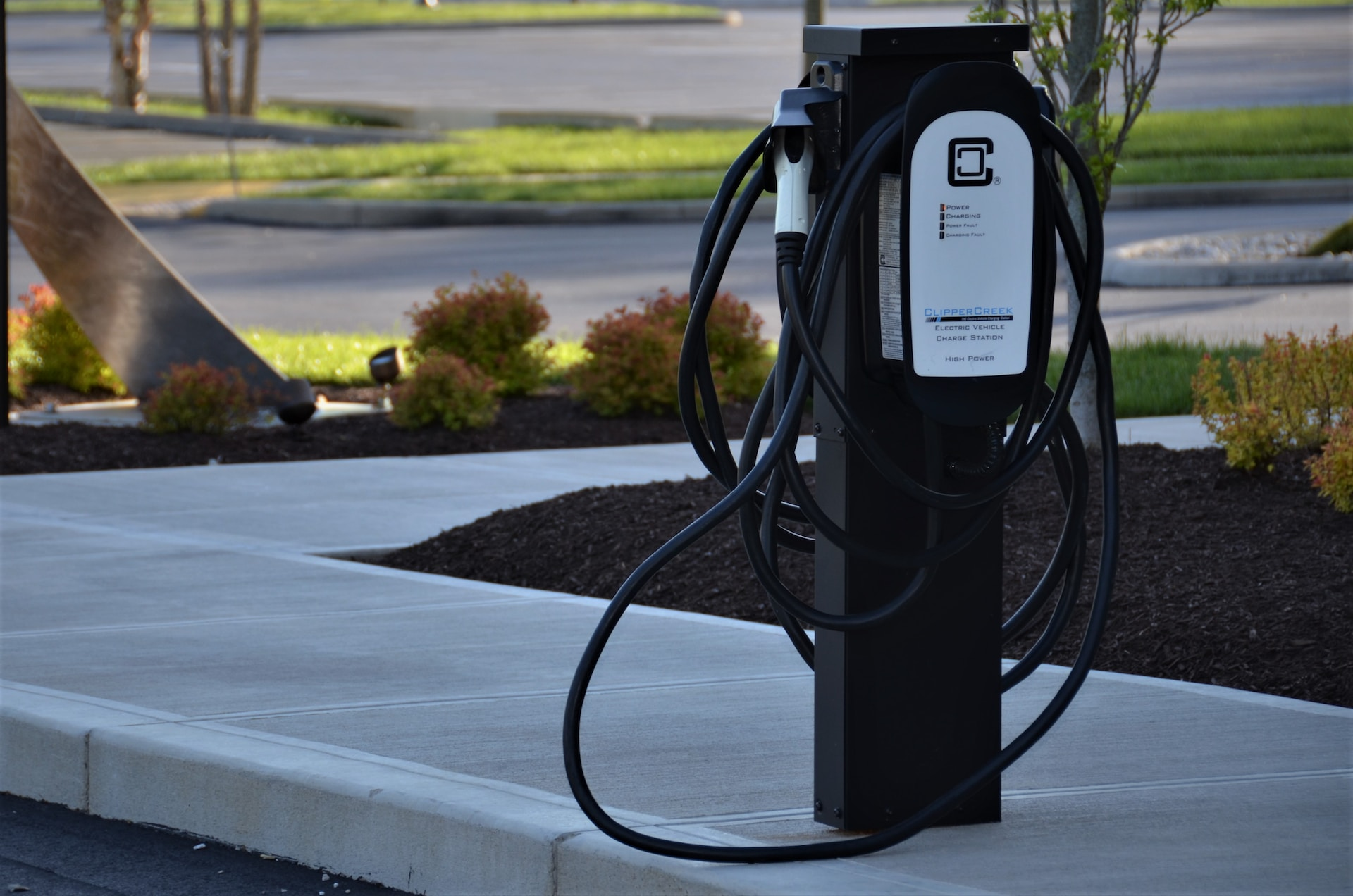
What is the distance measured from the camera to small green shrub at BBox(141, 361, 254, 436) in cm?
956

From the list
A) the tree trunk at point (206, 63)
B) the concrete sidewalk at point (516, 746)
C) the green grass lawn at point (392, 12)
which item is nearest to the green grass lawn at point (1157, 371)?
the concrete sidewalk at point (516, 746)

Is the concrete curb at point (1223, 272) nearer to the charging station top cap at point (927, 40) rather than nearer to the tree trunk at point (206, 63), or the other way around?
the charging station top cap at point (927, 40)

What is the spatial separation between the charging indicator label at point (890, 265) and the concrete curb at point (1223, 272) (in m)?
12.2

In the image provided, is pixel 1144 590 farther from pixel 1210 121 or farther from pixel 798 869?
pixel 1210 121

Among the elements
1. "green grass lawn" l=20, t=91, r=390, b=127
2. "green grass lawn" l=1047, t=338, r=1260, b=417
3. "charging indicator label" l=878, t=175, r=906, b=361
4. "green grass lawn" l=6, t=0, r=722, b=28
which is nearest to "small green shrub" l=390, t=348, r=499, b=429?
"green grass lawn" l=1047, t=338, r=1260, b=417

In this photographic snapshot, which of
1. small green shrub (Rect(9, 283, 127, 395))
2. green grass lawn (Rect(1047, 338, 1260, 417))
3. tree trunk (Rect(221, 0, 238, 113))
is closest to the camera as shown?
green grass lawn (Rect(1047, 338, 1260, 417))

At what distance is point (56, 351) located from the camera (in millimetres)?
11281

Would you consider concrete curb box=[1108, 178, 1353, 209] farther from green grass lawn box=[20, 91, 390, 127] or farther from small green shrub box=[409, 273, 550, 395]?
green grass lawn box=[20, 91, 390, 127]

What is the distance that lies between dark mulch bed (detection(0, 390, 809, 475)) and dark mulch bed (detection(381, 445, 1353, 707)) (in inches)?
83.3

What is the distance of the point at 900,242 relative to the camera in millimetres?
3713

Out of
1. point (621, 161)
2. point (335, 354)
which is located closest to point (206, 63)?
point (621, 161)

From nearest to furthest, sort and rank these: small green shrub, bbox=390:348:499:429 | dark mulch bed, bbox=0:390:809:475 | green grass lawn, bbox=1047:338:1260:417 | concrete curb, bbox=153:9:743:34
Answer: dark mulch bed, bbox=0:390:809:475 < small green shrub, bbox=390:348:499:429 < green grass lawn, bbox=1047:338:1260:417 < concrete curb, bbox=153:9:743:34

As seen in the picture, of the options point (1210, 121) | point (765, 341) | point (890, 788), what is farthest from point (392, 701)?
point (1210, 121)

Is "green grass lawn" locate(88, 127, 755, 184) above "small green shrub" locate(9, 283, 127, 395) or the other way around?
above
